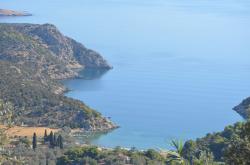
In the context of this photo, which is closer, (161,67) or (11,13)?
(161,67)

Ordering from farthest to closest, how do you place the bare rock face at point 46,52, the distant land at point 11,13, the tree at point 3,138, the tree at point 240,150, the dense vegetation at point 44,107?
1. the distant land at point 11,13
2. the bare rock face at point 46,52
3. the dense vegetation at point 44,107
4. the tree at point 3,138
5. the tree at point 240,150

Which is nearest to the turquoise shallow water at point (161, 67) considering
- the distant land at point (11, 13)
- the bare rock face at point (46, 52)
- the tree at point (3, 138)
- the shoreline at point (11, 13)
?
the bare rock face at point (46, 52)

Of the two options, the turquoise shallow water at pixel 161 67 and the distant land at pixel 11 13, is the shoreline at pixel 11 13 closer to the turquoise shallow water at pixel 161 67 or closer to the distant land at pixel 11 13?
the distant land at pixel 11 13

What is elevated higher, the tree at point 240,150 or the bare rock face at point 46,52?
the bare rock face at point 46,52

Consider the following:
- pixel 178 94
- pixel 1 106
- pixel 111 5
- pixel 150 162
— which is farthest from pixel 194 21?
pixel 1 106

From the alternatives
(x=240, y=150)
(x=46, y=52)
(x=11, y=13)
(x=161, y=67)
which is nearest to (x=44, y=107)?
(x=46, y=52)

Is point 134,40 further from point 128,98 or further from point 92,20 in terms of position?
point 128,98

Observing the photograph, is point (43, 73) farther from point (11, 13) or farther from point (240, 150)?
point (11, 13)

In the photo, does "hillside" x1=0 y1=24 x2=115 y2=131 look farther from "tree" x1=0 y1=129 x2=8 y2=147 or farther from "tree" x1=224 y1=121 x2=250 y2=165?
"tree" x1=224 y1=121 x2=250 y2=165
